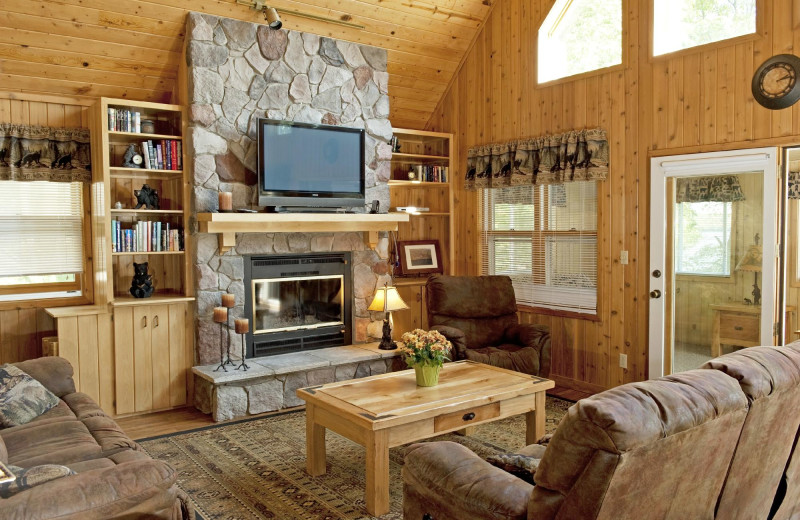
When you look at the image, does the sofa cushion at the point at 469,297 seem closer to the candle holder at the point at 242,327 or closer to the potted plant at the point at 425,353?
the candle holder at the point at 242,327

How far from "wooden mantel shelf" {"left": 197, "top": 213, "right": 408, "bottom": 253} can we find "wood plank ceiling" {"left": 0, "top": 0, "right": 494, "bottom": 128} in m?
1.34

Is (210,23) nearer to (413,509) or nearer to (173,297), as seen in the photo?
(173,297)

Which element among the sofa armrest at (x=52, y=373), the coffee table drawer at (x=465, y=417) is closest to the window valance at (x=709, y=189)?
the coffee table drawer at (x=465, y=417)

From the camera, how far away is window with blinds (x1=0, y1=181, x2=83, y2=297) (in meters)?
5.05

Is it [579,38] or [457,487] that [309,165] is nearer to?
[579,38]

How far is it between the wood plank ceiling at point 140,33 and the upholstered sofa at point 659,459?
13.2 ft

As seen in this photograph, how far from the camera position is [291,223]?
209 inches

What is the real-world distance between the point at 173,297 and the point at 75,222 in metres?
1.05

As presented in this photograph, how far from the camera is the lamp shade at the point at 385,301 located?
18.4ft

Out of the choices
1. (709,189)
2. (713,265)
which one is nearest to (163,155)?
(709,189)

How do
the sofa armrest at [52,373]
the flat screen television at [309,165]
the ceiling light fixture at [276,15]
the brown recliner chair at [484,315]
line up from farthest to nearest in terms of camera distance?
the brown recliner chair at [484,315] < the flat screen television at [309,165] < the ceiling light fixture at [276,15] < the sofa armrest at [52,373]

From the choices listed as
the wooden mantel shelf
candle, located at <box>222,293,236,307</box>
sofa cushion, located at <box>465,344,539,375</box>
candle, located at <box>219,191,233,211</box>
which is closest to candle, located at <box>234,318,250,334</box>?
candle, located at <box>222,293,236,307</box>

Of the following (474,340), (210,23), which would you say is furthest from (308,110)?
(474,340)

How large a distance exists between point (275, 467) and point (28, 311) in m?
2.60
